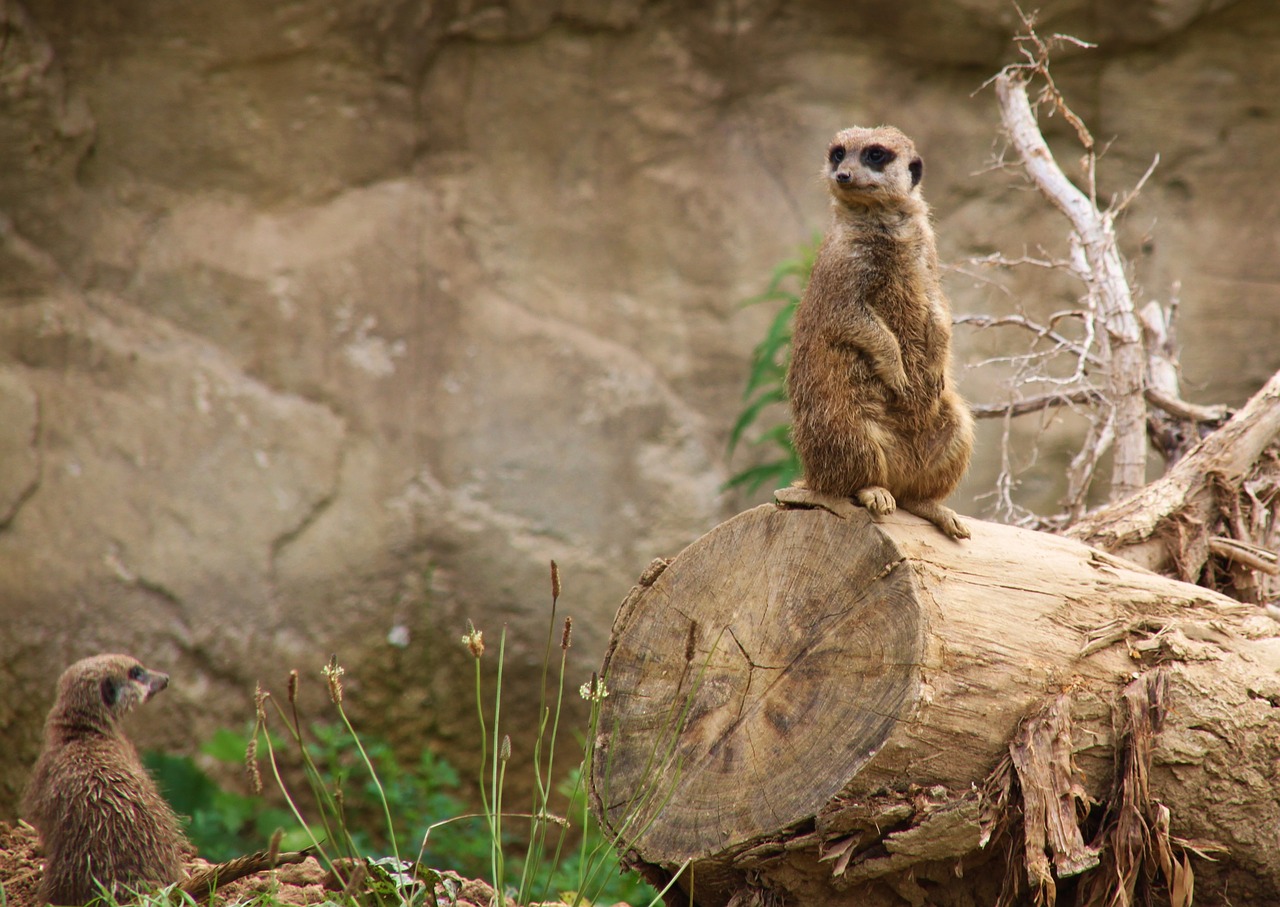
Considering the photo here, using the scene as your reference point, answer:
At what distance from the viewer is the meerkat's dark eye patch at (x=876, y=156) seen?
9.70 feet

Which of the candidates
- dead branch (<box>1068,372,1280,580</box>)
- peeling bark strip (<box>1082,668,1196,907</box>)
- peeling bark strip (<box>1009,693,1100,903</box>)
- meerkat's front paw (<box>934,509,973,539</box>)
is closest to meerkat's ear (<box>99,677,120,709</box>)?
meerkat's front paw (<box>934,509,973,539</box>)

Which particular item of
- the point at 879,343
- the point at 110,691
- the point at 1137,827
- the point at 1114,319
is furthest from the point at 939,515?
the point at 110,691

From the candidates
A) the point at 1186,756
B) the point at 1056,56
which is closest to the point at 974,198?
the point at 1056,56

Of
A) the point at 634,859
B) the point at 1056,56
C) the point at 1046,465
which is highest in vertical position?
the point at 1056,56

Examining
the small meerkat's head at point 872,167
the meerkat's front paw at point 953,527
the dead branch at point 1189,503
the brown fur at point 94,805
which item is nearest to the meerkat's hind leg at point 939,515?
the meerkat's front paw at point 953,527

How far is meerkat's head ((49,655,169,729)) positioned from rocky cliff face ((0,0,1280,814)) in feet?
8.17

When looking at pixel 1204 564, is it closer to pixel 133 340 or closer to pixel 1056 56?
pixel 1056 56

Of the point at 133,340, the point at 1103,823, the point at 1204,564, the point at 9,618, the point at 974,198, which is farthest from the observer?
the point at 974,198

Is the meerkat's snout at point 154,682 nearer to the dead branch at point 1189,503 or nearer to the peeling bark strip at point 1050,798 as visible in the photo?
the peeling bark strip at point 1050,798

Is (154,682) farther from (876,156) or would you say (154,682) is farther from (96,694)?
(876,156)

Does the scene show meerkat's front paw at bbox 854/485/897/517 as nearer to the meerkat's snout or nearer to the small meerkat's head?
the small meerkat's head

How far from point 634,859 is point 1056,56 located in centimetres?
509

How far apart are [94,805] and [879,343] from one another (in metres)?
2.41

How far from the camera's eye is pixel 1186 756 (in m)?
2.62
